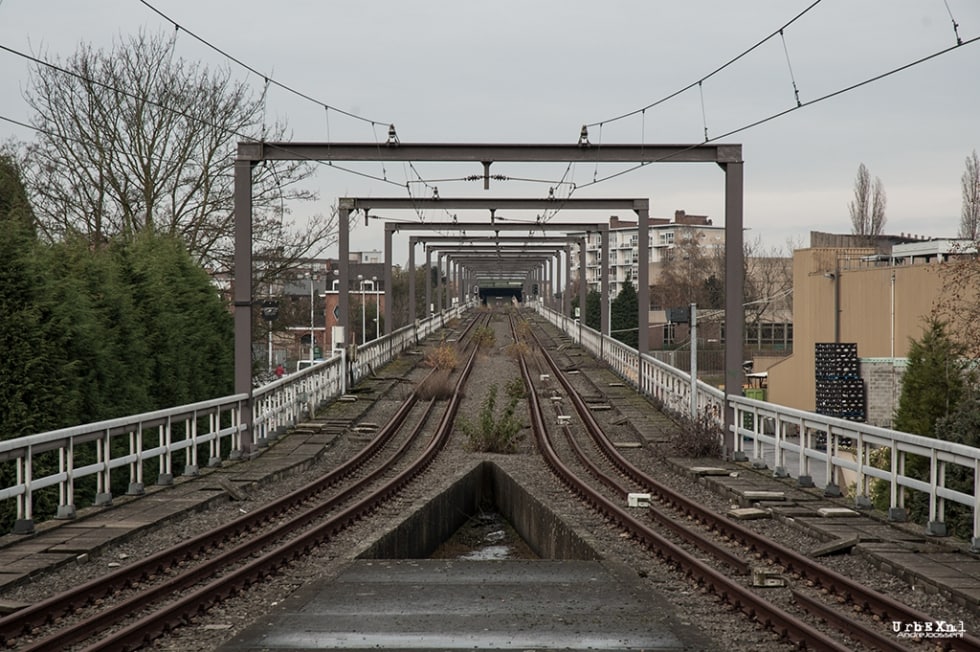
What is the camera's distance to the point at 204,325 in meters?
21.8

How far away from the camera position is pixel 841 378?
1619 inches

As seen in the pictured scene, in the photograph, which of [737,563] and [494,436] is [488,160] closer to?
[494,436]

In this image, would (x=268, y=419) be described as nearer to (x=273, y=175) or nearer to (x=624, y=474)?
(x=624, y=474)

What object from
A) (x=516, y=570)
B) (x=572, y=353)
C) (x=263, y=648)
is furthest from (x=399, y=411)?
(x=572, y=353)

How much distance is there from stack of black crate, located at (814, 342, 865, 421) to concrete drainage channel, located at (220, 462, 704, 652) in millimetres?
32051

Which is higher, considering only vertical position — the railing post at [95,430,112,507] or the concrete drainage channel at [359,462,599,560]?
the railing post at [95,430,112,507]

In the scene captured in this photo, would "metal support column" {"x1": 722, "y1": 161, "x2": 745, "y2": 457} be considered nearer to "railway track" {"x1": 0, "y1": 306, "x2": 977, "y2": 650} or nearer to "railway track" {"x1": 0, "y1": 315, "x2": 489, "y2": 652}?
"railway track" {"x1": 0, "y1": 306, "x2": 977, "y2": 650}

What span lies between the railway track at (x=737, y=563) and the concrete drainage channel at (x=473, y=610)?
0.65 metres

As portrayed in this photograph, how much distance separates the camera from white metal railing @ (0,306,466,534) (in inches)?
413

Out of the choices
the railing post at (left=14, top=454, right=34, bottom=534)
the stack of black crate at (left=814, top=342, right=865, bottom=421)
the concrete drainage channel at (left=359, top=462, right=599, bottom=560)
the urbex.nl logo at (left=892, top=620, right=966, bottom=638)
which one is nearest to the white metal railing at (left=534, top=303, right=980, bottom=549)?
the urbex.nl logo at (left=892, top=620, right=966, bottom=638)

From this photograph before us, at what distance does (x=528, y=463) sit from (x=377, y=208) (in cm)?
1569

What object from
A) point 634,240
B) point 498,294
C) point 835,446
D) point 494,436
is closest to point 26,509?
point 835,446

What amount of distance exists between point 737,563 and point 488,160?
432 inches

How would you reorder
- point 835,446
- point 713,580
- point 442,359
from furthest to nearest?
point 442,359 < point 835,446 < point 713,580
